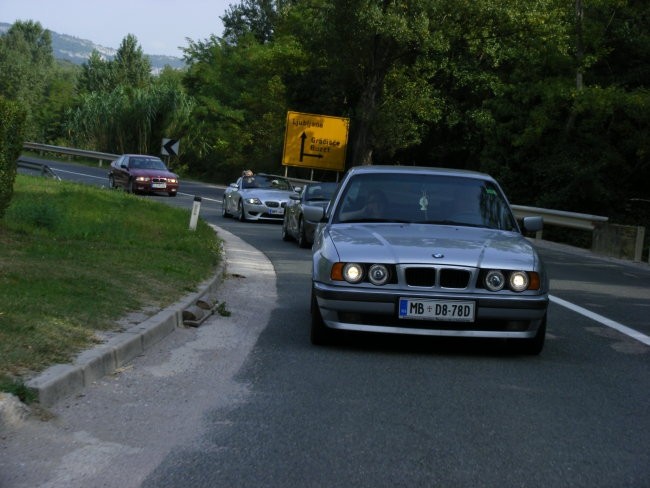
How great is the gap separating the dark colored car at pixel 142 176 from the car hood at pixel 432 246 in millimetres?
29542

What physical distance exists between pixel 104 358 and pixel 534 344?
3374mm

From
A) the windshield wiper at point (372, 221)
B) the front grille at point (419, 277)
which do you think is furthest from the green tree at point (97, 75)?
the front grille at point (419, 277)

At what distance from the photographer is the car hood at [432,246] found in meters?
7.66

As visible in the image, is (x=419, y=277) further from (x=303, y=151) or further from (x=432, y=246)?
(x=303, y=151)

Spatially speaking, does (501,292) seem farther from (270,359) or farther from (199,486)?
(199,486)

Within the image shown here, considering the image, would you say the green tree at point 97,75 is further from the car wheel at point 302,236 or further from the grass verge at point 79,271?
the car wheel at point 302,236

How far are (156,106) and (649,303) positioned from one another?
2126 inches

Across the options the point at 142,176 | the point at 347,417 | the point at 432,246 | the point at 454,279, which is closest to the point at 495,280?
the point at 454,279

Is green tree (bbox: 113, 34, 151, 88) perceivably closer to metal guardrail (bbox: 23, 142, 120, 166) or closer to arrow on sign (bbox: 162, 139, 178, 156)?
metal guardrail (bbox: 23, 142, 120, 166)

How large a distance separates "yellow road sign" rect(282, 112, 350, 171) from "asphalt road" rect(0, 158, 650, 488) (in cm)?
3664

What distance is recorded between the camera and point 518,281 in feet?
25.3

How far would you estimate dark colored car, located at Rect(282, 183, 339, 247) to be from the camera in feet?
63.0

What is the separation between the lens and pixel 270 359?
7.52 meters

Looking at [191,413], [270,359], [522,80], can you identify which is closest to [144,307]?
[270,359]
